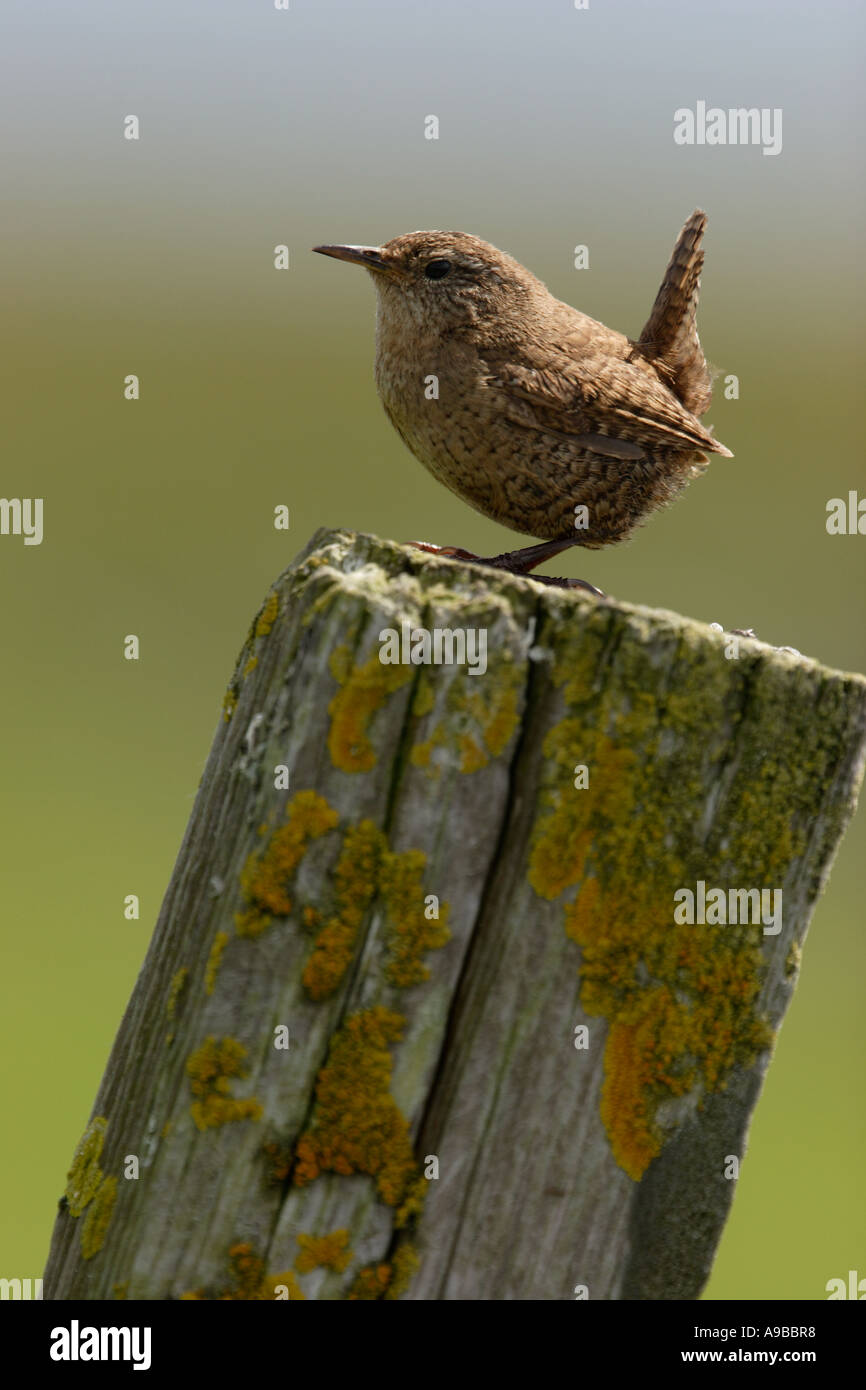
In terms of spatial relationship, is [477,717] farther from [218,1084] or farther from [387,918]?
[218,1084]

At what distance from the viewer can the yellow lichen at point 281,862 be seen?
1.98 metres

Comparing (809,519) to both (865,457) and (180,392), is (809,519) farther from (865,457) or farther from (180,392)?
(180,392)

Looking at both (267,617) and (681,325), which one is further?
(681,325)

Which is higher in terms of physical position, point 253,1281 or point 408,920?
point 408,920

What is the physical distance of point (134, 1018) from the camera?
88.2 inches

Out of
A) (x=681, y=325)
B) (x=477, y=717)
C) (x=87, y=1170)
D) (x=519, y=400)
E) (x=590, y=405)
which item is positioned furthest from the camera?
(x=681, y=325)

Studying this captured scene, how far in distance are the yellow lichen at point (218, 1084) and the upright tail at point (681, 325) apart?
3263 millimetres

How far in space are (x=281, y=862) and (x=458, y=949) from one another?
30 centimetres

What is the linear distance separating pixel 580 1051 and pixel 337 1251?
0.48 metres

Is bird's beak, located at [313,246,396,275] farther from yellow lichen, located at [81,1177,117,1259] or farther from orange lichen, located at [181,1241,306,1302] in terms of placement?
orange lichen, located at [181,1241,306,1302]

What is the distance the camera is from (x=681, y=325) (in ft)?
15.2

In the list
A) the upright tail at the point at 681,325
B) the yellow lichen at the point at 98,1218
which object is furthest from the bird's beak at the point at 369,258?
the yellow lichen at the point at 98,1218

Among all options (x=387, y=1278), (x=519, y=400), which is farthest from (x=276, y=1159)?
(x=519, y=400)

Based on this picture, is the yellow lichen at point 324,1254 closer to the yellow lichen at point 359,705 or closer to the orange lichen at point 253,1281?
the orange lichen at point 253,1281
